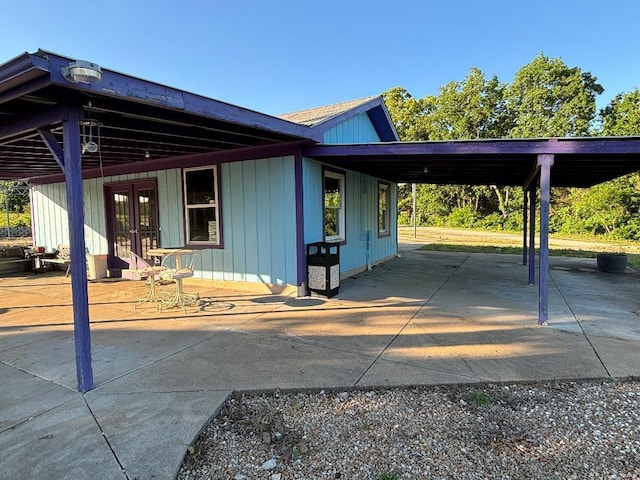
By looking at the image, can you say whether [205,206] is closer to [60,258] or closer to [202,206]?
[202,206]

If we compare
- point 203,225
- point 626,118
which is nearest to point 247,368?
point 203,225

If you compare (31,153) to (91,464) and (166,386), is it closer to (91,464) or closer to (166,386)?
(166,386)

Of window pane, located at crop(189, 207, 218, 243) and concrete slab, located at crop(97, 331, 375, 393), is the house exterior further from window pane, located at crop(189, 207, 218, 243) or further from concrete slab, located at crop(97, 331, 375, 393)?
concrete slab, located at crop(97, 331, 375, 393)

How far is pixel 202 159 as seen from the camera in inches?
265

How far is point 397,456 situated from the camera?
2.05 meters

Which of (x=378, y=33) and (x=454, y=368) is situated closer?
(x=454, y=368)

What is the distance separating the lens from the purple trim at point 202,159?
19.4 ft

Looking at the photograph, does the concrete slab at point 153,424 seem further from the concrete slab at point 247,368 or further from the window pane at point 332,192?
the window pane at point 332,192

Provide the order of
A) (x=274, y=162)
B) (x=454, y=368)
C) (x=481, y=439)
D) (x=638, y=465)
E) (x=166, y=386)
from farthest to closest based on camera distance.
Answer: (x=274, y=162) → (x=454, y=368) → (x=166, y=386) → (x=481, y=439) → (x=638, y=465)

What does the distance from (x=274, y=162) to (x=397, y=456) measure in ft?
16.0

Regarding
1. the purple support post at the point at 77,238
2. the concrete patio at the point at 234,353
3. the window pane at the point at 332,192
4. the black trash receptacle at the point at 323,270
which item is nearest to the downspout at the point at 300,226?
the black trash receptacle at the point at 323,270

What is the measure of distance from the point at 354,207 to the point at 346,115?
1903 millimetres

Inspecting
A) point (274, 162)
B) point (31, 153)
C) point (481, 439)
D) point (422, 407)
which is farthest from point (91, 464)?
point (31, 153)

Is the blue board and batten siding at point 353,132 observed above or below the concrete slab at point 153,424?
above
